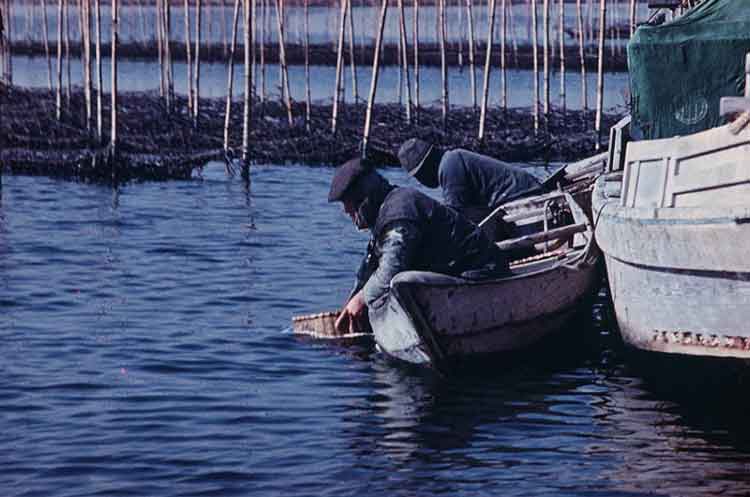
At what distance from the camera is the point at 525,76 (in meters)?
67.8

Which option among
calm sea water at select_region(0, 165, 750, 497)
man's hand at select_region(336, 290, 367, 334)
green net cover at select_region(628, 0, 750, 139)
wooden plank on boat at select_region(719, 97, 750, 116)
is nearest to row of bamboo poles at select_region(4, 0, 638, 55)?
calm sea water at select_region(0, 165, 750, 497)

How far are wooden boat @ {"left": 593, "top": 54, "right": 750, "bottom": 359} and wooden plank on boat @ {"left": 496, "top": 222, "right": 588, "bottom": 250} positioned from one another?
1570 mm

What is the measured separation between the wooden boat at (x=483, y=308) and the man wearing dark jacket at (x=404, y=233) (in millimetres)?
167

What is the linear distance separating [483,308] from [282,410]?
1.67 meters

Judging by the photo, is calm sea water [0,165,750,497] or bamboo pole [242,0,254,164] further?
bamboo pole [242,0,254,164]

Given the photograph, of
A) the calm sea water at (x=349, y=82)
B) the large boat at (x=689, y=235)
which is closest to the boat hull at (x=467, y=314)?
the large boat at (x=689, y=235)

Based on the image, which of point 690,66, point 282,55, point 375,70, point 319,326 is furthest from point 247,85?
point 690,66

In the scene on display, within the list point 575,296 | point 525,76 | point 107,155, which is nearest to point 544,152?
point 107,155

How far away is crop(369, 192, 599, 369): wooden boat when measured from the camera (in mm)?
10641

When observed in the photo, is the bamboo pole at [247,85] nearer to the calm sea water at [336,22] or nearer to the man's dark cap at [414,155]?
the man's dark cap at [414,155]

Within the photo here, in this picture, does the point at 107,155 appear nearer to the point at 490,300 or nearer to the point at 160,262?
the point at 160,262

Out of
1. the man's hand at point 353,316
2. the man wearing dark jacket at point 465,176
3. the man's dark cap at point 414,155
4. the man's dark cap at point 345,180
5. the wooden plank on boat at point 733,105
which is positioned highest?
the wooden plank on boat at point 733,105

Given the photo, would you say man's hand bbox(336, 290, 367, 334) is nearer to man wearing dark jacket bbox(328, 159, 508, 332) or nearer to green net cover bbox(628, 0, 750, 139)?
man wearing dark jacket bbox(328, 159, 508, 332)

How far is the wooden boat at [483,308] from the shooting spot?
34.9ft
